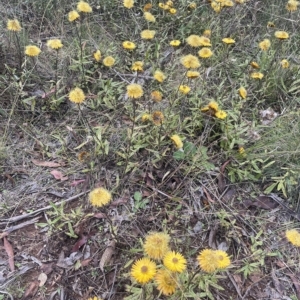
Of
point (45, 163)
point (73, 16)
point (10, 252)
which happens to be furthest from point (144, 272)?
point (73, 16)

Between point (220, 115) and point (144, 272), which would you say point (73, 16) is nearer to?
point (220, 115)

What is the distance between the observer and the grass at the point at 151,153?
166 cm

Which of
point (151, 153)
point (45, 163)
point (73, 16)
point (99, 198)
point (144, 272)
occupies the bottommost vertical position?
point (45, 163)

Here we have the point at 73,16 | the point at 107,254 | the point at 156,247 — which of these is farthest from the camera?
the point at 73,16

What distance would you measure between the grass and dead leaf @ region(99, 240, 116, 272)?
0.02 meters

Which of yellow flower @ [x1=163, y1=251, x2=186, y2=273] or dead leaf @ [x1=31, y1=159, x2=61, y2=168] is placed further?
dead leaf @ [x1=31, y1=159, x2=61, y2=168]

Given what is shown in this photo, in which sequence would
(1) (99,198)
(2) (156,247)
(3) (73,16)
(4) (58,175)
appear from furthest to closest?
(3) (73,16)
(4) (58,175)
(1) (99,198)
(2) (156,247)

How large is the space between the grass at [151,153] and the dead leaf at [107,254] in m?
0.02

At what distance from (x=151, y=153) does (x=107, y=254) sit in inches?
22.9

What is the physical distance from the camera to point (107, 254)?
162 cm

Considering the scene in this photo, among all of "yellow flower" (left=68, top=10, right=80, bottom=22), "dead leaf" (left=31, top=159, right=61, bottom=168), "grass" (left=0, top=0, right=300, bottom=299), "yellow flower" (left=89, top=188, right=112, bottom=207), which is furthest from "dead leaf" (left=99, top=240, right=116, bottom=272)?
"yellow flower" (left=68, top=10, right=80, bottom=22)

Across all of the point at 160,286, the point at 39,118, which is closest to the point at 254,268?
the point at 160,286

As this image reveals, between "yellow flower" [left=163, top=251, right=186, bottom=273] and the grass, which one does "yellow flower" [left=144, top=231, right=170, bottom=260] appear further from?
the grass

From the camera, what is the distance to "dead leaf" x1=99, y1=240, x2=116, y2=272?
5.21ft
